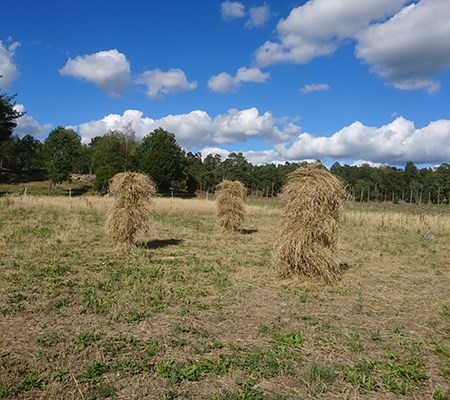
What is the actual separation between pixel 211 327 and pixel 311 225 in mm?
3594

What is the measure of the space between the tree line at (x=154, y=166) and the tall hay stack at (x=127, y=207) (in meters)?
22.3

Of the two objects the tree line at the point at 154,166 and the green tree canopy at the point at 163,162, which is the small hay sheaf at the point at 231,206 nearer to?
the tree line at the point at 154,166

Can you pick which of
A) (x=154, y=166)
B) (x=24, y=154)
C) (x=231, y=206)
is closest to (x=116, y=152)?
(x=154, y=166)

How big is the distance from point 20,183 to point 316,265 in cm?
5537

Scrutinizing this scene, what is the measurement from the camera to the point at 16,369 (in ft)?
12.6

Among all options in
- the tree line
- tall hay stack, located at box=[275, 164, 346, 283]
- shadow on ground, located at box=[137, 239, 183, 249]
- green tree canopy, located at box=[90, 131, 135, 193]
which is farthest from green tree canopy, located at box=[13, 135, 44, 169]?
tall hay stack, located at box=[275, 164, 346, 283]

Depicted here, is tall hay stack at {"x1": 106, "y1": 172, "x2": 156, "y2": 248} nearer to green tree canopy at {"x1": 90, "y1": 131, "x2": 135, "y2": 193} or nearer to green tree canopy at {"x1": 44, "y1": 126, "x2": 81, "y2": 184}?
green tree canopy at {"x1": 44, "y1": 126, "x2": 81, "y2": 184}

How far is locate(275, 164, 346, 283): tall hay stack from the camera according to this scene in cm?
798

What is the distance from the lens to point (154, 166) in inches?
2169

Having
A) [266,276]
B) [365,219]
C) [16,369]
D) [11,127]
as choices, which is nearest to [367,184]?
[365,219]

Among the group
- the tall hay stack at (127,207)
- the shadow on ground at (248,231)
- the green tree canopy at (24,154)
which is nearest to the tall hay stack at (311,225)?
the tall hay stack at (127,207)

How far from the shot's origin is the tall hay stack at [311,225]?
7.98m

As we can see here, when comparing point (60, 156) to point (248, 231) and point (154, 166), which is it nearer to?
point (154, 166)

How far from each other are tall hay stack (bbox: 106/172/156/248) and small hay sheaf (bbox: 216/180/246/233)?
523 centimetres
